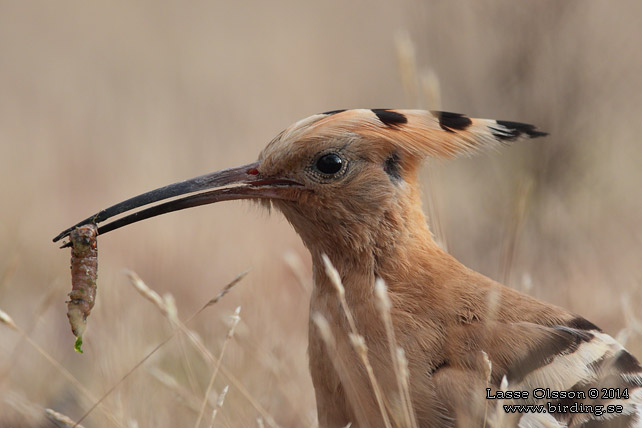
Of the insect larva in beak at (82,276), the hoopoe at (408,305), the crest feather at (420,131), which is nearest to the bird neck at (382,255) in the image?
the hoopoe at (408,305)

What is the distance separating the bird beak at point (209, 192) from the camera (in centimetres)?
227

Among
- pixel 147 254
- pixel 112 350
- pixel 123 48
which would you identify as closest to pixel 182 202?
pixel 112 350

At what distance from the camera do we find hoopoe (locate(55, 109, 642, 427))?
6.53 ft

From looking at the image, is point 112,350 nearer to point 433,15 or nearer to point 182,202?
point 182,202

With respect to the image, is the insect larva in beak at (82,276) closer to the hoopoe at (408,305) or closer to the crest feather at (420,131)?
the hoopoe at (408,305)

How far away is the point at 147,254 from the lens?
4.37 m

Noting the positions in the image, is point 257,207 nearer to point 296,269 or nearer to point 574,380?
point 296,269

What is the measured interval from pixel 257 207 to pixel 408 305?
0.55 m

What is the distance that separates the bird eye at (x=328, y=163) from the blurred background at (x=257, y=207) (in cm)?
37

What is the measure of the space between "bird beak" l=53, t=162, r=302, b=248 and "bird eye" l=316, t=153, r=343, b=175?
78 millimetres

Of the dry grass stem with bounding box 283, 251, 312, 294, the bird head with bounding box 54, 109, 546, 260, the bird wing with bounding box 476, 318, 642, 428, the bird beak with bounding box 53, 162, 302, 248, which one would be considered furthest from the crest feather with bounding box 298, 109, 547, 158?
the bird wing with bounding box 476, 318, 642, 428

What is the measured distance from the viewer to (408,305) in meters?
2.16

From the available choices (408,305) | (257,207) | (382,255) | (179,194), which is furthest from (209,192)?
(408,305)

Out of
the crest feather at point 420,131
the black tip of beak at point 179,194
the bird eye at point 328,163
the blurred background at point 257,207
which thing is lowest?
the blurred background at point 257,207
